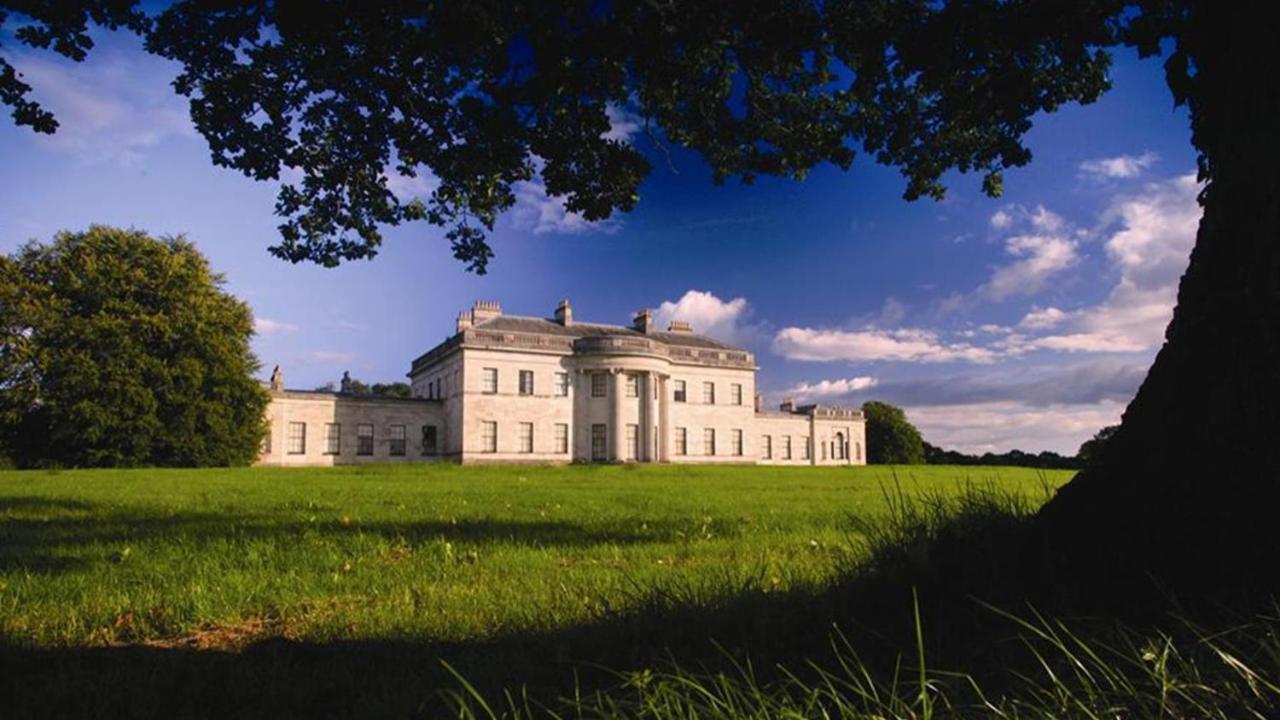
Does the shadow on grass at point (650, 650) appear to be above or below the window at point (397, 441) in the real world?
below

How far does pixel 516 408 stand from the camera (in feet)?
170

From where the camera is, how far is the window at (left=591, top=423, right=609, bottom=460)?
174 ft

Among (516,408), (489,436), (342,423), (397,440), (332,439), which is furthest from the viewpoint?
(397,440)

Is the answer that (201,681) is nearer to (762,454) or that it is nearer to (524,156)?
(524,156)

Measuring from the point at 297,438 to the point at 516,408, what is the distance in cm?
1476

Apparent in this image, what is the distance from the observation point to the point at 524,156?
611cm

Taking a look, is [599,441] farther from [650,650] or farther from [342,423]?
[650,650]

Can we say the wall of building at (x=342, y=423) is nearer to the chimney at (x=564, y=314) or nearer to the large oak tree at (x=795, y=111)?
the chimney at (x=564, y=314)

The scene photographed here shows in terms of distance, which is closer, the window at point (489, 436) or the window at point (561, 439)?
the window at point (489, 436)

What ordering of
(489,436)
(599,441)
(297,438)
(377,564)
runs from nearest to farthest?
(377,564)
(297,438)
(489,436)
(599,441)

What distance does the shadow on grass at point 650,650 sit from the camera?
9.62 ft

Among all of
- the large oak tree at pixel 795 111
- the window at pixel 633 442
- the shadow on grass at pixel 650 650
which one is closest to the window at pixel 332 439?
the window at pixel 633 442

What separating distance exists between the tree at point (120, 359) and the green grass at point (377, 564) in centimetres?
2709

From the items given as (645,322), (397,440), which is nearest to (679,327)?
(645,322)
